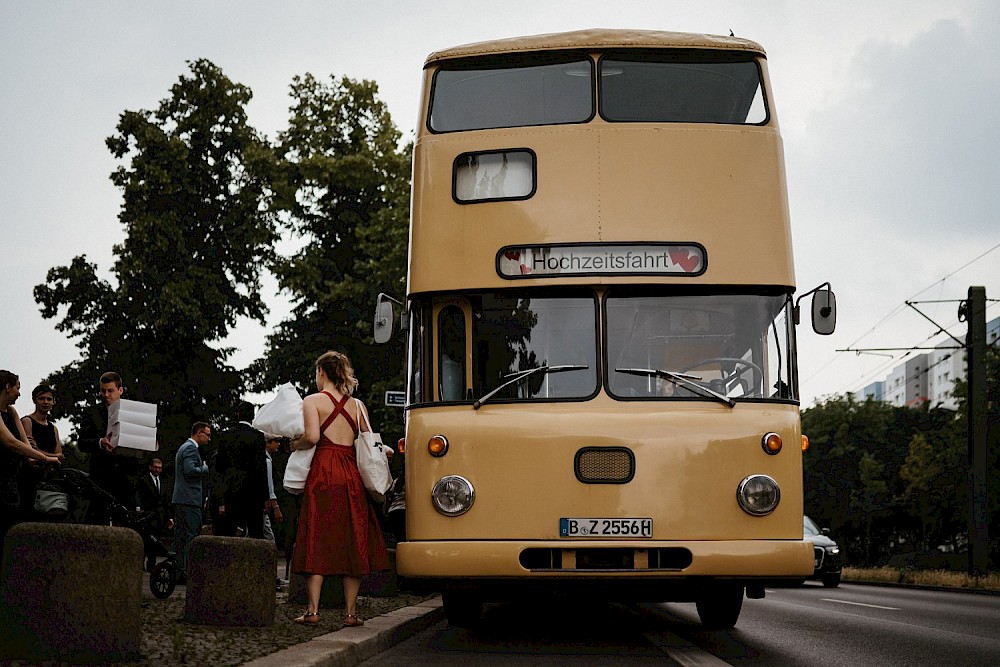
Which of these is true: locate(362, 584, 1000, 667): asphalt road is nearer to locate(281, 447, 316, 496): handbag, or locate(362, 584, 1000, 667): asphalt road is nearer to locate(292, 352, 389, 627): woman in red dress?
locate(292, 352, 389, 627): woman in red dress

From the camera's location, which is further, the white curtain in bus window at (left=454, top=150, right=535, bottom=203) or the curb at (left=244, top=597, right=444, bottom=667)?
the white curtain in bus window at (left=454, top=150, right=535, bottom=203)

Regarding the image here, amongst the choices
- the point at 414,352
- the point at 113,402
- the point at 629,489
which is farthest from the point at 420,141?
the point at 113,402

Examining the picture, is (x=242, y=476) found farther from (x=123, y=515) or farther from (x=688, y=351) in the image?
(x=688, y=351)

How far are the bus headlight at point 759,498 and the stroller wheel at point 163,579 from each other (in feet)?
19.2

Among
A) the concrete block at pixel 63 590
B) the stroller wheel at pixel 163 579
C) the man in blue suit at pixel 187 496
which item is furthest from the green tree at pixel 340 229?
the concrete block at pixel 63 590

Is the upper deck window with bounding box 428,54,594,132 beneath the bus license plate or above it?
above

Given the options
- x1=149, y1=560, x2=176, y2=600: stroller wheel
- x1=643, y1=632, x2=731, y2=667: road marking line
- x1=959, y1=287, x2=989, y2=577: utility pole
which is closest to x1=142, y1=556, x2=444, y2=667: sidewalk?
x1=149, y1=560, x2=176, y2=600: stroller wheel

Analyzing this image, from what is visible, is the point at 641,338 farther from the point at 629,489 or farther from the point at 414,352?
the point at 414,352

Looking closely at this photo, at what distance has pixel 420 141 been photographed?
957 cm

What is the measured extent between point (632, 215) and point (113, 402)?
5.13 metres

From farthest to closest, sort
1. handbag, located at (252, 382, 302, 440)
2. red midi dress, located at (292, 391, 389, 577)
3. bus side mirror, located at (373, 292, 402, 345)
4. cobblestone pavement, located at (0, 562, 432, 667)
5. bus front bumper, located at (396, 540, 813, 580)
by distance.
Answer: handbag, located at (252, 382, 302, 440) < bus side mirror, located at (373, 292, 402, 345) < red midi dress, located at (292, 391, 389, 577) < bus front bumper, located at (396, 540, 813, 580) < cobblestone pavement, located at (0, 562, 432, 667)

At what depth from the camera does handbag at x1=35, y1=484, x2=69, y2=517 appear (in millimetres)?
8719

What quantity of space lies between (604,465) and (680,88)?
112 inches

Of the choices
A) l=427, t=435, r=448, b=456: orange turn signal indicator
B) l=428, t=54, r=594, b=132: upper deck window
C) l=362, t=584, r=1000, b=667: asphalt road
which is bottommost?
l=362, t=584, r=1000, b=667: asphalt road
